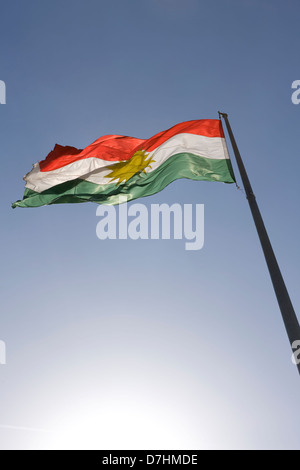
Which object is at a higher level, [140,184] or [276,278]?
[140,184]

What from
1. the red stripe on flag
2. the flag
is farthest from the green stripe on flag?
the red stripe on flag

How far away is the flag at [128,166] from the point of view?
33.6ft

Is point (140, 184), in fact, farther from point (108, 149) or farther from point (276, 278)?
point (276, 278)

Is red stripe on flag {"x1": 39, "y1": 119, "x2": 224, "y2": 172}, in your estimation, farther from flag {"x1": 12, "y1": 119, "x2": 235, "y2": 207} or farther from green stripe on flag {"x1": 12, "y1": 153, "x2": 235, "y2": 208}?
green stripe on flag {"x1": 12, "y1": 153, "x2": 235, "y2": 208}

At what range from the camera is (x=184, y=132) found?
11023 mm

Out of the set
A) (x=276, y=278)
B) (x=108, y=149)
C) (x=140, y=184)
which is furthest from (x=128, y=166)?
(x=276, y=278)

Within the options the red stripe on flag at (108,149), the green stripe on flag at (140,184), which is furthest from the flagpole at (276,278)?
the red stripe on flag at (108,149)

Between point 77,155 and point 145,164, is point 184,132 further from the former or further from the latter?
point 77,155

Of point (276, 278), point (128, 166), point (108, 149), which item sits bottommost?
point (276, 278)

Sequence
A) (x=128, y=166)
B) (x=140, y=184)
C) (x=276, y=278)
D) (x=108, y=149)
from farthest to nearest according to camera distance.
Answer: (x=108, y=149), (x=128, y=166), (x=140, y=184), (x=276, y=278)

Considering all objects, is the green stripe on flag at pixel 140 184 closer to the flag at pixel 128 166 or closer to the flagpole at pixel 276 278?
the flag at pixel 128 166

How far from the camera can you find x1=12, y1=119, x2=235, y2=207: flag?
10234 mm

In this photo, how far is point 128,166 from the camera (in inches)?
467
